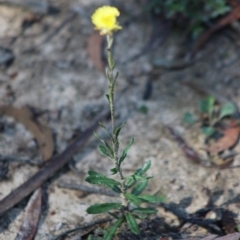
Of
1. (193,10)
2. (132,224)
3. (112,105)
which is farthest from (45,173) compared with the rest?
(193,10)

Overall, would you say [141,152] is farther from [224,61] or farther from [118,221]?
[224,61]

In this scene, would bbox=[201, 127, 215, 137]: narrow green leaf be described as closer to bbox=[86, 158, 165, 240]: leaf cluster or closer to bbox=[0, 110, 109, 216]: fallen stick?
bbox=[0, 110, 109, 216]: fallen stick

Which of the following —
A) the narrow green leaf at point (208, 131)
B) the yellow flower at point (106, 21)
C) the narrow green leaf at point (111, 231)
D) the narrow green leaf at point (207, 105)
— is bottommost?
the narrow green leaf at point (111, 231)

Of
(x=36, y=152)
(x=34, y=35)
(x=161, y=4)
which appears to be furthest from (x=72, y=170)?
(x=161, y=4)

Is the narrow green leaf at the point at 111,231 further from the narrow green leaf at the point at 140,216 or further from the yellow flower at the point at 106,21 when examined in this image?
the yellow flower at the point at 106,21

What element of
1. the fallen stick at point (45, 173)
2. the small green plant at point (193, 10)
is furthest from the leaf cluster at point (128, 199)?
the small green plant at point (193, 10)

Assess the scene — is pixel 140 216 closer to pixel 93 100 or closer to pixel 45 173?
pixel 45 173

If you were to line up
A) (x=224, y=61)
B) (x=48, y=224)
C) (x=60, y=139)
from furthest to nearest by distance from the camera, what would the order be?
(x=224, y=61) < (x=60, y=139) < (x=48, y=224)
